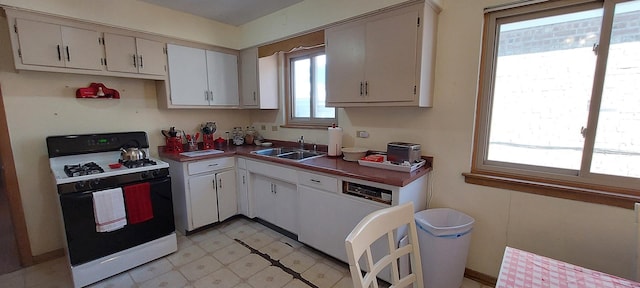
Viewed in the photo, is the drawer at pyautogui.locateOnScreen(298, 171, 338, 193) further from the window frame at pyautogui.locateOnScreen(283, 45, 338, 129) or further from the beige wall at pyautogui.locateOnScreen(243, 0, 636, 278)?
the window frame at pyautogui.locateOnScreen(283, 45, 338, 129)

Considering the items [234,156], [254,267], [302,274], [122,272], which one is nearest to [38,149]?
[122,272]

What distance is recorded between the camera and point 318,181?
7.02 feet

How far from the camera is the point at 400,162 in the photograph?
198 cm

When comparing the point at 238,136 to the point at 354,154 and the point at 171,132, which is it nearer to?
the point at 171,132

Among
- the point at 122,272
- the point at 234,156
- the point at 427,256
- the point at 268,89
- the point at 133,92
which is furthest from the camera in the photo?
the point at 268,89

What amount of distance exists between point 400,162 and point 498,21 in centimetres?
119

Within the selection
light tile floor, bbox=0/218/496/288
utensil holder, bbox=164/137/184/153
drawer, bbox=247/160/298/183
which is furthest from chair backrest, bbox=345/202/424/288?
utensil holder, bbox=164/137/184/153

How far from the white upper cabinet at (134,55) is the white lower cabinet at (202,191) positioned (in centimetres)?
95

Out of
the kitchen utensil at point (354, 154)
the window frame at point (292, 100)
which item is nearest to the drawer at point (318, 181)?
the kitchen utensil at point (354, 154)

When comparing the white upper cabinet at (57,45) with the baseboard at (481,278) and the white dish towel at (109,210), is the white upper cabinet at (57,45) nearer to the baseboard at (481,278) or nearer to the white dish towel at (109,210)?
the white dish towel at (109,210)

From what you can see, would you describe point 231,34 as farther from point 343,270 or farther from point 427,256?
point 427,256

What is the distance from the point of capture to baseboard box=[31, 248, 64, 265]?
2262mm

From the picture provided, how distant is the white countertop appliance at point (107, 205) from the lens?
1882 millimetres

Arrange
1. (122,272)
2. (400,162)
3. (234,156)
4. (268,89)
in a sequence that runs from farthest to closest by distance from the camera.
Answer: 1. (268,89)
2. (234,156)
3. (122,272)
4. (400,162)
